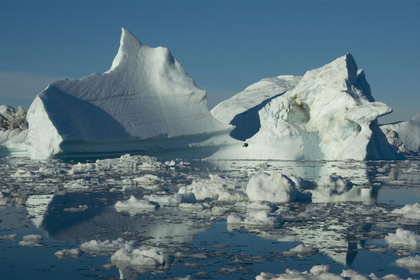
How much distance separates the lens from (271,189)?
7820 millimetres

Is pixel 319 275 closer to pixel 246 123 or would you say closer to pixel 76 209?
pixel 76 209

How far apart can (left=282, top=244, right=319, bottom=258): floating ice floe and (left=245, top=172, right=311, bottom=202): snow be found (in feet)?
9.63

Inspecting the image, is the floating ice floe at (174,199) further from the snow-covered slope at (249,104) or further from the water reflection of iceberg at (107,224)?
the snow-covered slope at (249,104)

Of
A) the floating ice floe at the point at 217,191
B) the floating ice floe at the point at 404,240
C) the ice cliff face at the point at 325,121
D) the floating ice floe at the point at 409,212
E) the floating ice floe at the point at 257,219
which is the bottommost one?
the floating ice floe at the point at 404,240

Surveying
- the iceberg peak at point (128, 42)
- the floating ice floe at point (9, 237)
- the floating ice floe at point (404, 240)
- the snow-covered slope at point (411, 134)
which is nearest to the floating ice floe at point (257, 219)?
the floating ice floe at point (404, 240)

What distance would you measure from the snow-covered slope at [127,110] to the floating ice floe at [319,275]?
1436 cm

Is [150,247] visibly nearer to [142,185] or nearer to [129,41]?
[142,185]

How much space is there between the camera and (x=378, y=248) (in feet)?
15.9

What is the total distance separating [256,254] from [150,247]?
99 cm

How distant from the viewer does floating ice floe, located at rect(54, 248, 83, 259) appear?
14.9ft

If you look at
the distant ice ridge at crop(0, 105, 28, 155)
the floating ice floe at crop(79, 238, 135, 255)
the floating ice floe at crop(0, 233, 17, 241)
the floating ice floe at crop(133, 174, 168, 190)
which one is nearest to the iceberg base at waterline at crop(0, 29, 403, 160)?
the distant ice ridge at crop(0, 105, 28, 155)

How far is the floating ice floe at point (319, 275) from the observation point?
368cm

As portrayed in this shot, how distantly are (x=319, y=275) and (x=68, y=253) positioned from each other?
227cm

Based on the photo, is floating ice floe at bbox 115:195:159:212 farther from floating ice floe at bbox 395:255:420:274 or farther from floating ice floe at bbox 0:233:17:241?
floating ice floe at bbox 395:255:420:274
